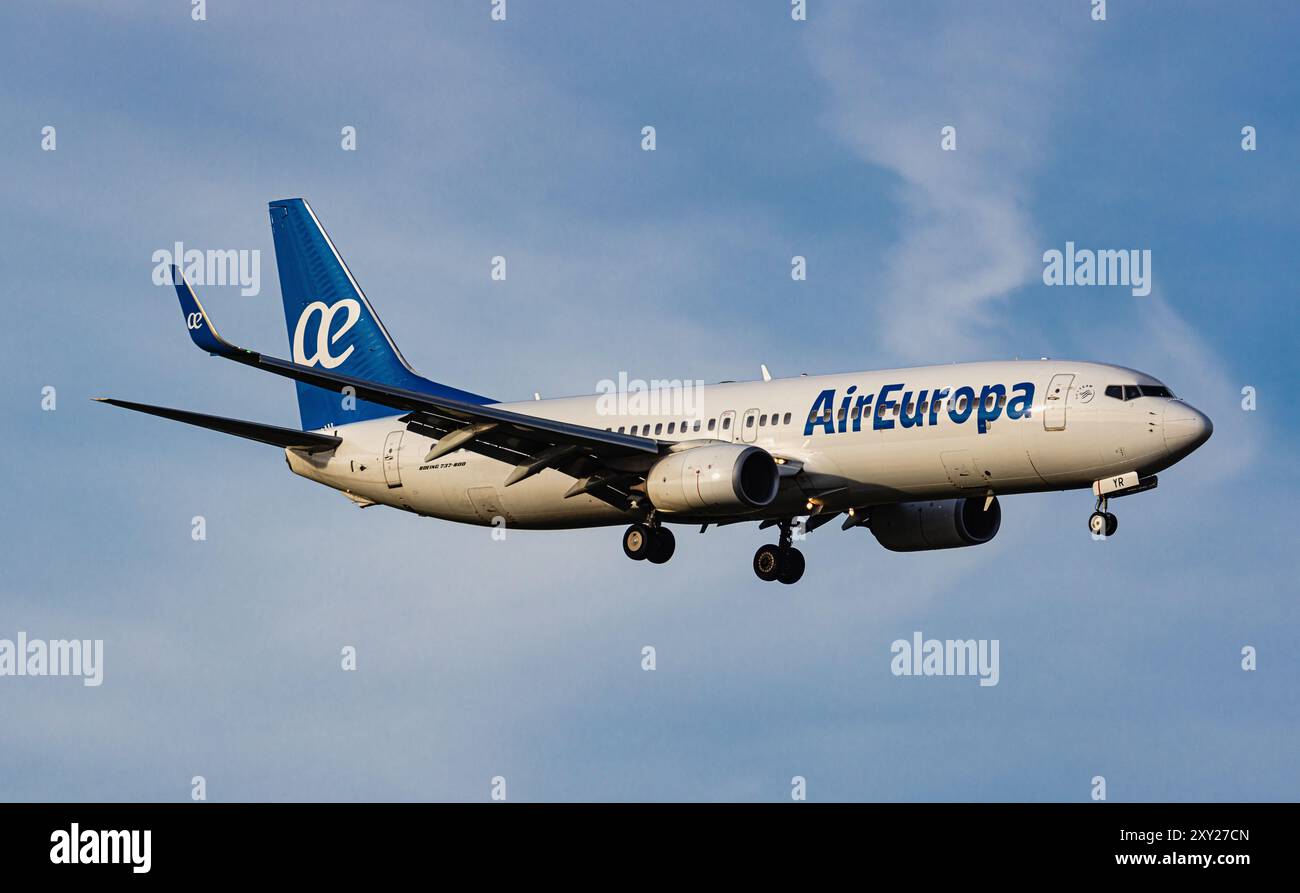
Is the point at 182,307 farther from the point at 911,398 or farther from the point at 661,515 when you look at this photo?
the point at 911,398

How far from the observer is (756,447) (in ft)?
174

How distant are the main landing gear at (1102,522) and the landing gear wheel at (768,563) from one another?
11.3m

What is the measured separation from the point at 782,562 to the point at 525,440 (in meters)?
8.75

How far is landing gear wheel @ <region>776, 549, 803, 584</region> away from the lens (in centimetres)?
5803

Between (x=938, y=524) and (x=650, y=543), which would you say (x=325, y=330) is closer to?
(x=650, y=543)

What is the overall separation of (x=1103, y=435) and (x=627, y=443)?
12.5 m

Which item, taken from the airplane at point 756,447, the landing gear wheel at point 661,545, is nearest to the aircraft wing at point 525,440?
the airplane at point 756,447

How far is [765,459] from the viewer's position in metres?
52.3

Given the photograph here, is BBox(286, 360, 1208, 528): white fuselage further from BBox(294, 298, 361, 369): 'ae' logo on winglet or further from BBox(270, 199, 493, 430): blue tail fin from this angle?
BBox(294, 298, 361, 369): 'ae' logo on winglet

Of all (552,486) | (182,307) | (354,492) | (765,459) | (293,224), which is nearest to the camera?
(182,307)

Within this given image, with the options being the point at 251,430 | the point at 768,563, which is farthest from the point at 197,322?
the point at 768,563

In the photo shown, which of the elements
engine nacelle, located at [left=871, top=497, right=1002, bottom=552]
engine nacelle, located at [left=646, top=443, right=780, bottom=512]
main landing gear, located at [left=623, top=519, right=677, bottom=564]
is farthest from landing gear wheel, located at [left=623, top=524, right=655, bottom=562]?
engine nacelle, located at [left=871, top=497, right=1002, bottom=552]

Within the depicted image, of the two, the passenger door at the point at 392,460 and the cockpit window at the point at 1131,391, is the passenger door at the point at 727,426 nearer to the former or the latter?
the cockpit window at the point at 1131,391

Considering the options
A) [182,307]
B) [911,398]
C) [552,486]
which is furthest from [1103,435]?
[182,307]
